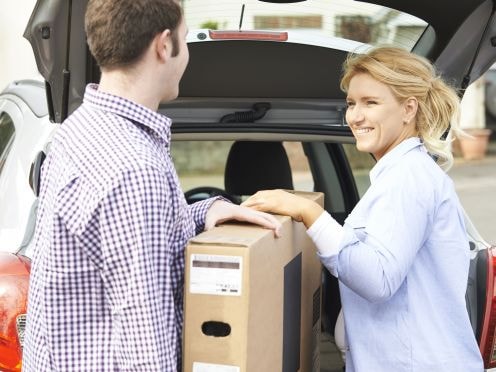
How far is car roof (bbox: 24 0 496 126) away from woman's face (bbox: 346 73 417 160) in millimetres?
678

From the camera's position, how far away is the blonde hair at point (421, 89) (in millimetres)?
2084

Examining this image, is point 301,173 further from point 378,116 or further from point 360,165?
point 378,116

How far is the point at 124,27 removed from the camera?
1.60 m

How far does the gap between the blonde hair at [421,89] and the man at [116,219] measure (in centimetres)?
61

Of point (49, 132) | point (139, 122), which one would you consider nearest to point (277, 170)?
point (49, 132)

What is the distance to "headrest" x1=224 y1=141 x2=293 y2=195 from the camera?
12.7 feet

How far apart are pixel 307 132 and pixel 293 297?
44.4 inches

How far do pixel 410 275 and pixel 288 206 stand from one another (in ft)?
1.08

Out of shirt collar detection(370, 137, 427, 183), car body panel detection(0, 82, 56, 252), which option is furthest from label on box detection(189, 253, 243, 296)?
car body panel detection(0, 82, 56, 252)

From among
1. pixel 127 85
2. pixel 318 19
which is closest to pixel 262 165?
pixel 318 19

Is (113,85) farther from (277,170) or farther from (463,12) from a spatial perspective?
(277,170)

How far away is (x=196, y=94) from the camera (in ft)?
10.3

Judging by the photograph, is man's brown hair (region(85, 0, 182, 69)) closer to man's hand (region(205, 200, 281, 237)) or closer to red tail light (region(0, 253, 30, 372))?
man's hand (region(205, 200, 281, 237))

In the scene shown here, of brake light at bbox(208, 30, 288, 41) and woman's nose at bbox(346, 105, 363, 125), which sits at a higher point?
brake light at bbox(208, 30, 288, 41)
